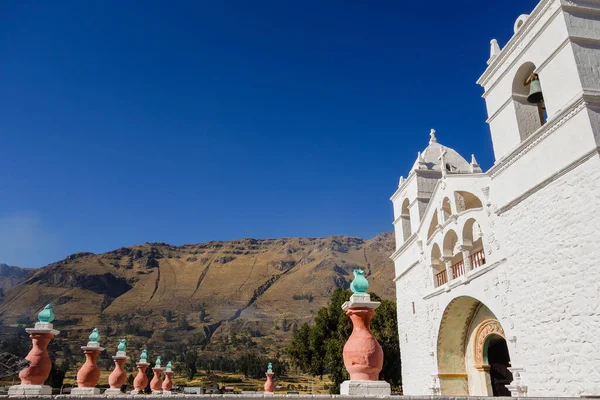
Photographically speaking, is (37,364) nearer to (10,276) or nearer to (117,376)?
(117,376)

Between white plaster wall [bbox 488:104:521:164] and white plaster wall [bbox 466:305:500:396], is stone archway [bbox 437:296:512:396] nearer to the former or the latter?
white plaster wall [bbox 466:305:500:396]

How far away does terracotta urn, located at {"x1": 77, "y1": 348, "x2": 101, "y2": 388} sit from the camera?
853 centimetres

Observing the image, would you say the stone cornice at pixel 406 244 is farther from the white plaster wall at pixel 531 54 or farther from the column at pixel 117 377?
the column at pixel 117 377

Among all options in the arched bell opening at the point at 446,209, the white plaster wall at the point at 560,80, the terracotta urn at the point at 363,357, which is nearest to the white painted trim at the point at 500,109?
the white plaster wall at the point at 560,80

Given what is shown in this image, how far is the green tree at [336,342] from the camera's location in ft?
79.8

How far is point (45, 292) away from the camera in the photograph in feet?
302

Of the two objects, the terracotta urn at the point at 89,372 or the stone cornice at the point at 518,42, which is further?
the stone cornice at the point at 518,42

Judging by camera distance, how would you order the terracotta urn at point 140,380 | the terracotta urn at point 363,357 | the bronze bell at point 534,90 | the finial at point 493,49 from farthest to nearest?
the terracotta urn at point 140,380, the finial at point 493,49, the bronze bell at point 534,90, the terracotta urn at point 363,357

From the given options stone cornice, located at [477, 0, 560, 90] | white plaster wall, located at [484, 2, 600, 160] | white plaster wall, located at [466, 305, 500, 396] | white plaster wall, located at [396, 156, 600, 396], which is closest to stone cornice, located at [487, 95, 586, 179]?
white plaster wall, located at [484, 2, 600, 160]

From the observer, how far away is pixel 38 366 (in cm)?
598

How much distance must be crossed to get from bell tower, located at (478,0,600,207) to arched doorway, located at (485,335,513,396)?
5.56 m

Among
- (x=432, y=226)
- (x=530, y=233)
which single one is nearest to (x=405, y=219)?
(x=432, y=226)

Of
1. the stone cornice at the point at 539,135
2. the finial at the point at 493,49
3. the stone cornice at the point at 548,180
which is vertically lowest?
the stone cornice at the point at 548,180

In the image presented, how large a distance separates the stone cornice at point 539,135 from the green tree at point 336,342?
15.6 meters
